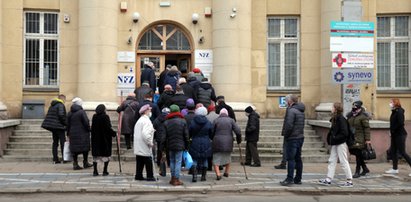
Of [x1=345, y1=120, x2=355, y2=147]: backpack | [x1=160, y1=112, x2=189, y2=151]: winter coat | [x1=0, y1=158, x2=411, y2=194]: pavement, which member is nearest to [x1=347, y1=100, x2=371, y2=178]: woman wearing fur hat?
[x1=345, y1=120, x2=355, y2=147]: backpack

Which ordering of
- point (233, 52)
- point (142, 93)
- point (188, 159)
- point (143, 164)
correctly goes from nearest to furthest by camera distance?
point (188, 159) → point (143, 164) → point (142, 93) → point (233, 52)

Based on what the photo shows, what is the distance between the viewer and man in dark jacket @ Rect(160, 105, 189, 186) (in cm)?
1185

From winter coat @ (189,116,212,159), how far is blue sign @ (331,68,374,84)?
474cm

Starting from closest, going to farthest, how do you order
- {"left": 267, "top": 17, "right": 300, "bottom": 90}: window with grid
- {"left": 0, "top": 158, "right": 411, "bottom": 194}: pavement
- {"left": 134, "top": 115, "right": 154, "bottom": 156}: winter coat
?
{"left": 0, "top": 158, "right": 411, "bottom": 194}: pavement → {"left": 134, "top": 115, "right": 154, "bottom": 156}: winter coat → {"left": 267, "top": 17, "right": 300, "bottom": 90}: window with grid

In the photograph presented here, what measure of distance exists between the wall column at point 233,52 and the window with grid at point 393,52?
4.89m

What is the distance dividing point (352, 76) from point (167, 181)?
20.7 feet

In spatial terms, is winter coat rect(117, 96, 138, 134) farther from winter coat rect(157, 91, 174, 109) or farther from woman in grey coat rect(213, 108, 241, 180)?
woman in grey coat rect(213, 108, 241, 180)

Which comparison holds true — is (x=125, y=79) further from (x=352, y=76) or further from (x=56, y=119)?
(x=352, y=76)

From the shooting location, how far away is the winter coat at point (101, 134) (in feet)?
42.6

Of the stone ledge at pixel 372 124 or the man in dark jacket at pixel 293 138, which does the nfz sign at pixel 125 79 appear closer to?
the stone ledge at pixel 372 124

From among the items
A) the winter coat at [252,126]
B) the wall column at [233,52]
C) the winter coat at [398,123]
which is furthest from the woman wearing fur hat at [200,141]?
the wall column at [233,52]

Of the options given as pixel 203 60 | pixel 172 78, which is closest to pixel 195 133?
pixel 172 78

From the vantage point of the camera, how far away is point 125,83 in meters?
19.2

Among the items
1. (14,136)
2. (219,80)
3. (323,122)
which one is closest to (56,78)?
(14,136)
